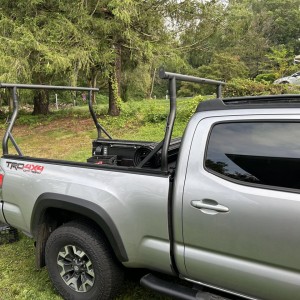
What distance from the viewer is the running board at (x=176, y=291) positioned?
2414 millimetres

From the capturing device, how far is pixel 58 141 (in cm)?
1083

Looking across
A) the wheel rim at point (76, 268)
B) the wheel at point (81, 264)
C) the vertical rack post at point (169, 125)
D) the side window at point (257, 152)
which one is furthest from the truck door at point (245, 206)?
the wheel rim at point (76, 268)

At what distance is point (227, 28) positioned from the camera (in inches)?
490

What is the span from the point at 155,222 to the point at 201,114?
809 millimetres

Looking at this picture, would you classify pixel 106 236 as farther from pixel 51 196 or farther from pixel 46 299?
pixel 46 299

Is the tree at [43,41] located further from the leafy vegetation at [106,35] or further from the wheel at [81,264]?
the wheel at [81,264]

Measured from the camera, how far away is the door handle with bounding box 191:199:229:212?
2.22m

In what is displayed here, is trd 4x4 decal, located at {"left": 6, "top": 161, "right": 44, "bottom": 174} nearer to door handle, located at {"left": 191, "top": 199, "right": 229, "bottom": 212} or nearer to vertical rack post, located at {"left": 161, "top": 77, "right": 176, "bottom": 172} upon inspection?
vertical rack post, located at {"left": 161, "top": 77, "right": 176, "bottom": 172}

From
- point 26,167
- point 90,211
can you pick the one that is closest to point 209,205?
point 90,211

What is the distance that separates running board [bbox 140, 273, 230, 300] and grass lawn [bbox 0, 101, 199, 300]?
53 cm

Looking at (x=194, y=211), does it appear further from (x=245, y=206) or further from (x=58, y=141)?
(x=58, y=141)

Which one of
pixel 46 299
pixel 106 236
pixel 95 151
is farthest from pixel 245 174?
pixel 95 151

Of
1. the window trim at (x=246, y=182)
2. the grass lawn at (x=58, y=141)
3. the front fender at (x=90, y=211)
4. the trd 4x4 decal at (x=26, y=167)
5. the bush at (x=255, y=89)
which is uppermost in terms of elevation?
the bush at (x=255, y=89)

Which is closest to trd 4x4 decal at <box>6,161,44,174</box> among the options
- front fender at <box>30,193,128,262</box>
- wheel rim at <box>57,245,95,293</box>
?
front fender at <box>30,193,128,262</box>
